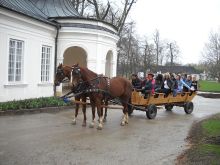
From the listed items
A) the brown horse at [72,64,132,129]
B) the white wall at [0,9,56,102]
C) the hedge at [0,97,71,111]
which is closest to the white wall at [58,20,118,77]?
the white wall at [0,9,56,102]

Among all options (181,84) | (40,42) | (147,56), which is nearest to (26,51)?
(40,42)

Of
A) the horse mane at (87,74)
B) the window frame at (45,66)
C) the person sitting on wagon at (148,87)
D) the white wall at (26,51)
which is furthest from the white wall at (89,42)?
the horse mane at (87,74)

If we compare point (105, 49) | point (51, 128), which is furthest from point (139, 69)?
point (51, 128)

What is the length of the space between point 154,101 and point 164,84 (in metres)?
1.79

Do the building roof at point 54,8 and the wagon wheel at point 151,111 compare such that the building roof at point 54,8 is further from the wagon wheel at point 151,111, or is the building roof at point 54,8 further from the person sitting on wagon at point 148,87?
the wagon wheel at point 151,111

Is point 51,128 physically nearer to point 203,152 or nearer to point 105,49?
Result: point 203,152

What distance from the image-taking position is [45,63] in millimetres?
20156

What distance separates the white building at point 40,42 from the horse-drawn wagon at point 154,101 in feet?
17.9

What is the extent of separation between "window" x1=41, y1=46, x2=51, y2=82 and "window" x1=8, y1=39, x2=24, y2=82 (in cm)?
233

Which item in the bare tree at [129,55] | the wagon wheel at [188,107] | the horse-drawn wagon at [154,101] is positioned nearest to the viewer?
the horse-drawn wagon at [154,101]

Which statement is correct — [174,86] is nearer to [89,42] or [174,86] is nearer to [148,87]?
[148,87]

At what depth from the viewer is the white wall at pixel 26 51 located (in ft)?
52.6

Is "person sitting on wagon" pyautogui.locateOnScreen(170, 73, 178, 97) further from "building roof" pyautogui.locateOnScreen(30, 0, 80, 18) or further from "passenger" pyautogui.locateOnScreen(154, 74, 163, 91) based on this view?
"building roof" pyautogui.locateOnScreen(30, 0, 80, 18)

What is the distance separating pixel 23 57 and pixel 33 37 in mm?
1339
